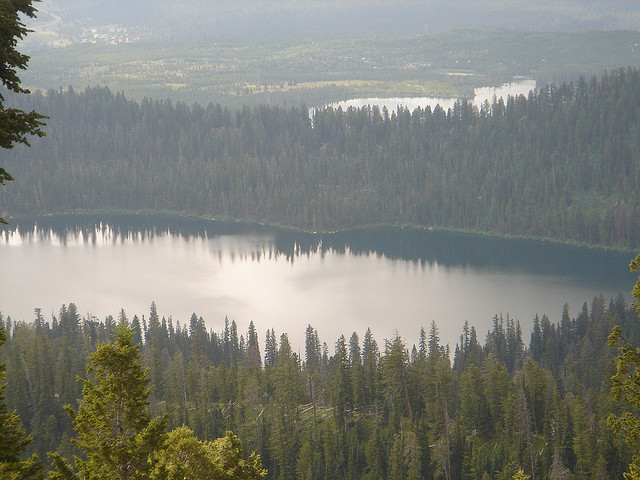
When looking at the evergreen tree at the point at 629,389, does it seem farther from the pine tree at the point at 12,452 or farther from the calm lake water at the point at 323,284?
the calm lake water at the point at 323,284

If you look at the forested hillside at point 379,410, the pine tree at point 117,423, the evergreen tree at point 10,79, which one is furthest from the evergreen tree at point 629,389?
the forested hillside at point 379,410

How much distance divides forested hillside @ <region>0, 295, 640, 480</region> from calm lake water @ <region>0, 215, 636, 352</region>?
2868 cm

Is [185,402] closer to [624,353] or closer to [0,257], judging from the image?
[624,353]

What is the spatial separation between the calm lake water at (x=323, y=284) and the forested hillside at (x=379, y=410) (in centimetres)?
2868

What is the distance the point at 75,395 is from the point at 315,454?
35.4 metres

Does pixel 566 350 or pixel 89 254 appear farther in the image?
pixel 89 254

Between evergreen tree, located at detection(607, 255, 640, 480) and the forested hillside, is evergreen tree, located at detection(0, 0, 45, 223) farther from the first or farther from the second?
the forested hillside

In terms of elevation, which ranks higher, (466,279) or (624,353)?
(624,353)

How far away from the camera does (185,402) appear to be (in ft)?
287

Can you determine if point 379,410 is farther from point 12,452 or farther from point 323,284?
point 323,284

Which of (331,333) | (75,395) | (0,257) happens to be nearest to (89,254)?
(0,257)

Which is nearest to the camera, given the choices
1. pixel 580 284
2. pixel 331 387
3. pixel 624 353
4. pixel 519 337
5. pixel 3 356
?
pixel 624 353

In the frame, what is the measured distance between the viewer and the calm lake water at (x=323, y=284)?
5374 inches

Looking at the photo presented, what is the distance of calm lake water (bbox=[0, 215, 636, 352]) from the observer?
13650 cm
